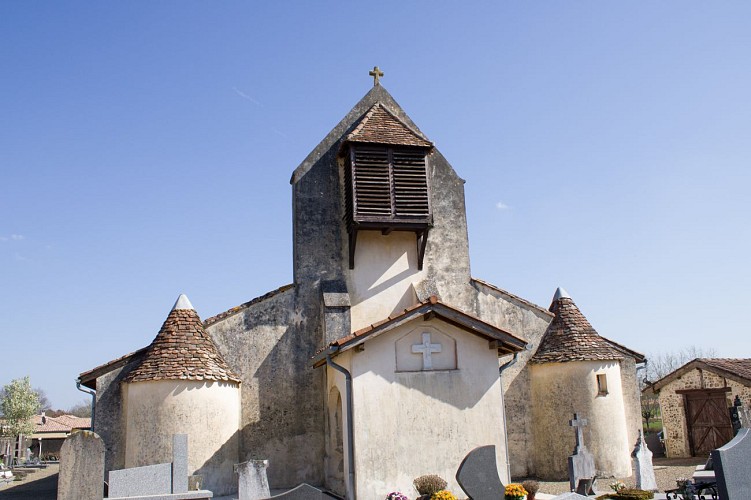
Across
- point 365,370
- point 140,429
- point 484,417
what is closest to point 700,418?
point 484,417

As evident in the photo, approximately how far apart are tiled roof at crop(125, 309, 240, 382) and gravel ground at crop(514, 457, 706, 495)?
893 centimetres

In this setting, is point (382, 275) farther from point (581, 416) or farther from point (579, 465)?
point (579, 465)

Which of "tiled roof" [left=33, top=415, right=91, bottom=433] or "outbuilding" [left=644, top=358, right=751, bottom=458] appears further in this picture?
"tiled roof" [left=33, top=415, right=91, bottom=433]

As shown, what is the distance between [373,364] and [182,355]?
17.0 ft

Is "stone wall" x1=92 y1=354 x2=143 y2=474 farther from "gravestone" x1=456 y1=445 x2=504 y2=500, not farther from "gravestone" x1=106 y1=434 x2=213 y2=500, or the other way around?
"gravestone" x1=456 y1=445 x2=504 y2=500

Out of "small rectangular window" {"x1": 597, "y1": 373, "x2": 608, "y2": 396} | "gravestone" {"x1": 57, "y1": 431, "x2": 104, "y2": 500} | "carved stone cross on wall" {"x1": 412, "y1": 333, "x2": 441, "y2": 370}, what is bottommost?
"gravestone" {"x1": 57, "y1": 431, "x2": 104, "y2": 500}

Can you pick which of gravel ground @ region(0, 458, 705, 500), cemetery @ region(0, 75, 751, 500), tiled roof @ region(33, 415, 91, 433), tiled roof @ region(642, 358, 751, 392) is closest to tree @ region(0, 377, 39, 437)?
tiled roof @ region(33, 415, 91, 433)

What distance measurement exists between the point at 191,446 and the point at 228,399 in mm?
1488

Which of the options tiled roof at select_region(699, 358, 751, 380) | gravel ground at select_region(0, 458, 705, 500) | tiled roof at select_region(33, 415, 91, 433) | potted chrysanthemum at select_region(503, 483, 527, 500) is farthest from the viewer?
tiled roof at select_region(33, 415, 91, 433)

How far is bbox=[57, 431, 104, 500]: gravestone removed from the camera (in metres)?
10.1

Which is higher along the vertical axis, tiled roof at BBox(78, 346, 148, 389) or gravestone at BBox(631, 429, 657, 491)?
tiled roof at BBox(78, 346, 148, 389)

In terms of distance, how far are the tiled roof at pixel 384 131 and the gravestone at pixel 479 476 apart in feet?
32.4

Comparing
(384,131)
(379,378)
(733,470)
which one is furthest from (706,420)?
(733,470)

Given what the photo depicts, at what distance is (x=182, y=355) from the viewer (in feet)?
52.8
